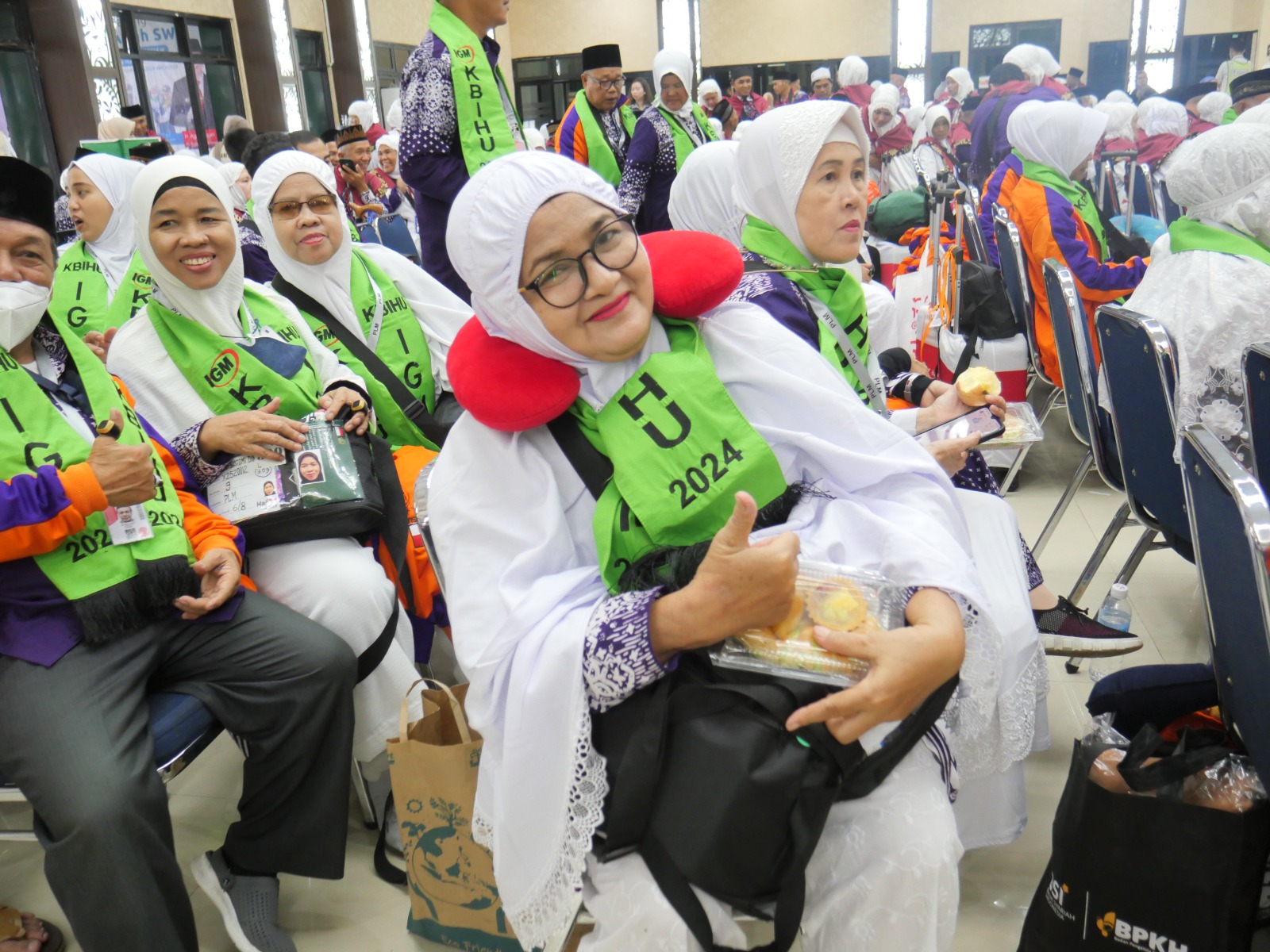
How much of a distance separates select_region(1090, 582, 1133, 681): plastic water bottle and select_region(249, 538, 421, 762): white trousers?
63.7 inches

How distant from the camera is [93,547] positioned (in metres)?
1.64

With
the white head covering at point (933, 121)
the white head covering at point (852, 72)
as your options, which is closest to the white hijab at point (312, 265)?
the white head covering at point (933, 121)

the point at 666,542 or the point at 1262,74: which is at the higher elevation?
the point at 1262,74

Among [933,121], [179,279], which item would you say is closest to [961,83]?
[933,121]

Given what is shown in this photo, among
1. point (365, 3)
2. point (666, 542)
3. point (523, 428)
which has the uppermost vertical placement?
point (365, 3)

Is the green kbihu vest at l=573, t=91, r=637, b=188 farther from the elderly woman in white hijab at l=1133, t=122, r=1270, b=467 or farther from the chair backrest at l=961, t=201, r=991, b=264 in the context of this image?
the elderly woman in white hijab at l=1133, t=122, r=1270, b=467

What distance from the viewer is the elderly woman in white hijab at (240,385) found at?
1.95m

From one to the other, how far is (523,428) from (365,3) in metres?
15.2

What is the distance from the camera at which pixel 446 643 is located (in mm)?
2486

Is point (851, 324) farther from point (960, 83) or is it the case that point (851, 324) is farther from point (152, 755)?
point (960, 83)

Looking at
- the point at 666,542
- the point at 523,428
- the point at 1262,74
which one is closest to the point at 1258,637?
the point at 666,542

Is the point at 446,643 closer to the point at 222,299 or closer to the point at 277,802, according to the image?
the point at 277,802

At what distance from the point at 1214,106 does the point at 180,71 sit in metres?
11.0

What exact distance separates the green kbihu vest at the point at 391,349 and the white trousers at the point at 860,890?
5.33ft
